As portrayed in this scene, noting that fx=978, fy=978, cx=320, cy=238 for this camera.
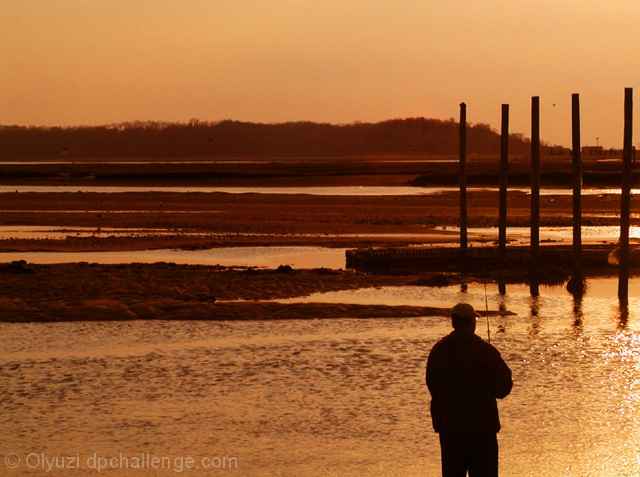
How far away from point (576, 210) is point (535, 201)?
1459mm

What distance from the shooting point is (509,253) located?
28.6m

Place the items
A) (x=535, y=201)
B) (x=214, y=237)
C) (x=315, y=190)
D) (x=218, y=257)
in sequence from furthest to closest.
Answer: (x=315, y=190)
(x=214, y=237)
(x=218, y=257)
(x=535, y=201)

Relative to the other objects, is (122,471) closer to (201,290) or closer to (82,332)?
(82,332)

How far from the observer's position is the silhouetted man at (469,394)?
7.13 metres

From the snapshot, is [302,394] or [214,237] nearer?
[302,394]

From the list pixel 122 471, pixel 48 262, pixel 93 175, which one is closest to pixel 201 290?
pixel 48 262

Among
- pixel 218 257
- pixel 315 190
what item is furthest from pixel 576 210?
pixel 315 190

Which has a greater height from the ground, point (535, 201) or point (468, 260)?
point (535, 201)

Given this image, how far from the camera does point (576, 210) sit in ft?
78.5

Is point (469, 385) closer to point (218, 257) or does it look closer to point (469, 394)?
point (469, 394)

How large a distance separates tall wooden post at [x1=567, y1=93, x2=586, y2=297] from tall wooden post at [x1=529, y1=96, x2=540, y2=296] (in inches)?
38.2

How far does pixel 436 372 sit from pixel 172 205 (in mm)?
48081

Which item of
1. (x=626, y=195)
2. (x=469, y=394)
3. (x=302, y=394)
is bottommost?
(x=302, y=394)

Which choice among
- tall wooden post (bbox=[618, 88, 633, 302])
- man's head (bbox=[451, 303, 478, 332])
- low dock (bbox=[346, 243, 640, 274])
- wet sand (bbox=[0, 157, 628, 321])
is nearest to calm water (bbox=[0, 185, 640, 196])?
wet sand (bbox=[0, 157, 628, 321])
